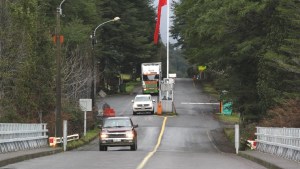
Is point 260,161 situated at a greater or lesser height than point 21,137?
lesser

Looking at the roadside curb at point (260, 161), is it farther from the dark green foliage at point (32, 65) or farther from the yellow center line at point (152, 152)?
the dark green foliage at point (32, 65)

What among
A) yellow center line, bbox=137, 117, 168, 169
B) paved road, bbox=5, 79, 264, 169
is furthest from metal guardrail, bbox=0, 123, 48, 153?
yellow center line, bbox=137, 117, 168, 169

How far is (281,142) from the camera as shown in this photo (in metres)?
22.0

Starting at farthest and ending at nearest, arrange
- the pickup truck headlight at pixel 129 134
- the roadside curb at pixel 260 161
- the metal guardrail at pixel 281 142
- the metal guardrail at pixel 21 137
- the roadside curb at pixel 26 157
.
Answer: the pickup truck headlight at pixel 129 134 < the metal guardrail at pixel 21 137 < the metal guardrail at pixel 281 142 < the roadside curb at pixel 26 157 < the roadside curb at pixel 260 161

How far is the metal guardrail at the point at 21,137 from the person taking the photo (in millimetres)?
21548

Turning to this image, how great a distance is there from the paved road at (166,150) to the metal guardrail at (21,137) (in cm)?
143

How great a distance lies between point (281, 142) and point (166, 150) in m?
10.1

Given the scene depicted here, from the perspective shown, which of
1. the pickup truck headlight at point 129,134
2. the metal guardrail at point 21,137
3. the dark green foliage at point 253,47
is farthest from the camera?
the dark green foliage at point 253,47

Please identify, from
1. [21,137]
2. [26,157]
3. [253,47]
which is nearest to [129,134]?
[21,137]

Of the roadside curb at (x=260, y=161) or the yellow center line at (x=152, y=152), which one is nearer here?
the roadside curb at (x=260, y=161)

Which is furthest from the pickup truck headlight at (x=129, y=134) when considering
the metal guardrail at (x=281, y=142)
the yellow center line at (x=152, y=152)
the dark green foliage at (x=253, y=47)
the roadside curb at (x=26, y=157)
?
the dark green foliage at (x=253, y=47)

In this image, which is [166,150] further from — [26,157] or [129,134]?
[26,157]

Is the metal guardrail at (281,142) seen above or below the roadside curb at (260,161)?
above

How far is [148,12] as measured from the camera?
11212 centimetres
